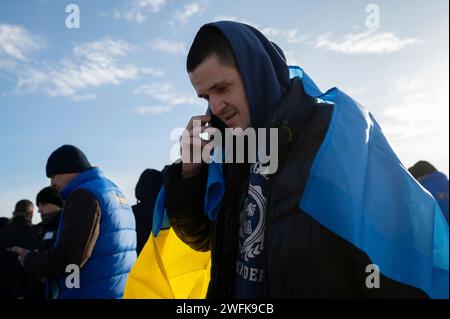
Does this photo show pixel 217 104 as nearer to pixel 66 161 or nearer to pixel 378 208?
pixel 378 208

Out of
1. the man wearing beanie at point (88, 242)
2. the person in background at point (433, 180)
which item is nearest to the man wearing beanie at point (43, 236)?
the man wearing beanie at point (88, 242)

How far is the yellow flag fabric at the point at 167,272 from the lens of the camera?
1963 millimetres

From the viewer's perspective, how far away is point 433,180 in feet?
13.5

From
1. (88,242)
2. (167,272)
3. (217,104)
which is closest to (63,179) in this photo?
(88,242)

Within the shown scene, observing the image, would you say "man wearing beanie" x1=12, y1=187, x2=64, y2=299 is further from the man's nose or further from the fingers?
the man's nose

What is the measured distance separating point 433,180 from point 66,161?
3830 millimetres

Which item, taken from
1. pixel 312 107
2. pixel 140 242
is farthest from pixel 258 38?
pixel 140 242

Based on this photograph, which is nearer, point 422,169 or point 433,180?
point 433,180

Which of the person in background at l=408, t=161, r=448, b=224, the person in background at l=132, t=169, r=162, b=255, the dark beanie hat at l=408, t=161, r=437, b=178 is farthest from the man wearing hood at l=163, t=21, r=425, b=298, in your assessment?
the dark beanie hat at l=408, t=161, r=437, b=178

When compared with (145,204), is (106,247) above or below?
below

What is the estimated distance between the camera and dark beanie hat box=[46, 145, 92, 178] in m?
3.39
